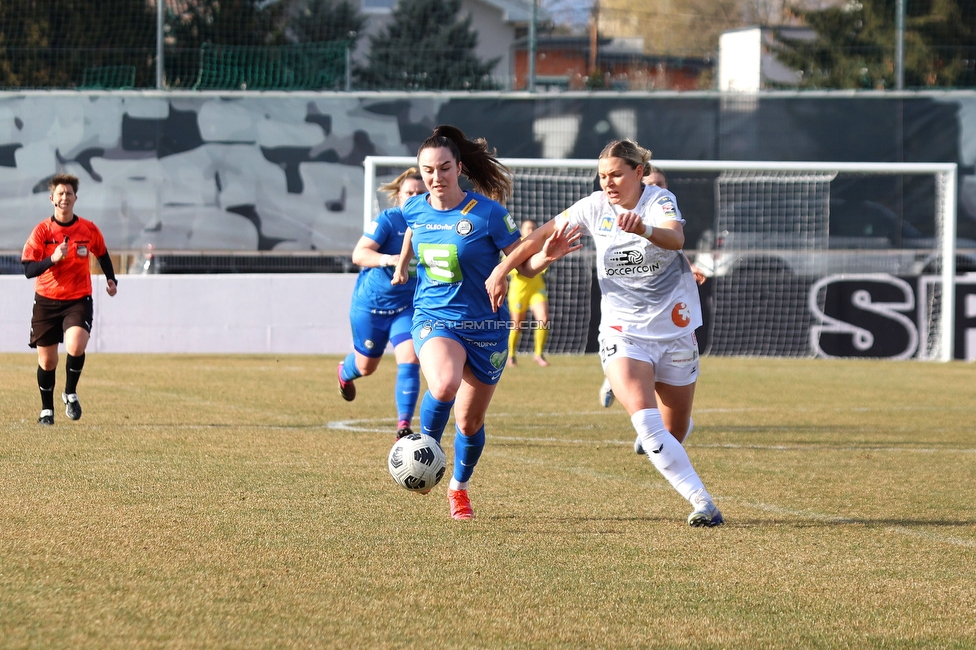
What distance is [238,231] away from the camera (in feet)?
71.6

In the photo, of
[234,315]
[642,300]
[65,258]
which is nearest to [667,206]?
[642,300]

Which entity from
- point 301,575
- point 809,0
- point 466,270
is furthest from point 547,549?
point 809,0

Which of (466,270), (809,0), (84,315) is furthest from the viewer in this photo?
(809,0)

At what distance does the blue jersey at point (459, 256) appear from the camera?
630cm

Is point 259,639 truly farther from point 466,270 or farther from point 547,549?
point 466,270

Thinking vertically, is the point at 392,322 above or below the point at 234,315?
above

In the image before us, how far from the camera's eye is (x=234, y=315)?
1922 centimetres

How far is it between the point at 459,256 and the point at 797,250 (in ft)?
50.5

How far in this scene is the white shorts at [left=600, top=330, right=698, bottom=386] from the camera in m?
6.14

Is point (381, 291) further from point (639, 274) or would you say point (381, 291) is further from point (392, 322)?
point (639, 274)

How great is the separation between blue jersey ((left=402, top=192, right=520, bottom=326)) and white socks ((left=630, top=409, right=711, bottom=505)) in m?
0.94

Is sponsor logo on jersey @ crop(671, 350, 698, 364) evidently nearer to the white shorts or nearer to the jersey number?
the white shorts

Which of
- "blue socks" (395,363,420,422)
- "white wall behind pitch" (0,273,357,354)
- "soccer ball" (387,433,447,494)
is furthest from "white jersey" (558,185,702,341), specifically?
"white wall behind pitch" (0,273,357,354)

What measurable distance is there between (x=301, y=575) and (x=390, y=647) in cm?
103
